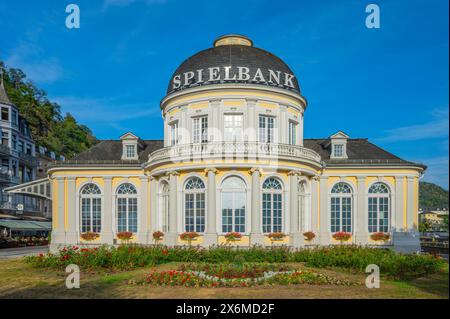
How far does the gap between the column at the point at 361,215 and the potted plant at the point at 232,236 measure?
32.8 ft

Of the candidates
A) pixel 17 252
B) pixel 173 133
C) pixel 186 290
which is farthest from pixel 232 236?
pixel 17 252

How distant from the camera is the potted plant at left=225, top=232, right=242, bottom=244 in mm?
23938

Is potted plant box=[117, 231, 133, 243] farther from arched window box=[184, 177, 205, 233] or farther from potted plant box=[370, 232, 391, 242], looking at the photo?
potted plant box=[370, 232, 391, 242]

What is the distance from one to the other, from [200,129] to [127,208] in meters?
9.01

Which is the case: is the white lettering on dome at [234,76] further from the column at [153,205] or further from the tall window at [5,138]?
the tall window at [5,138]

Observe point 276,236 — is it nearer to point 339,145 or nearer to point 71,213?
point 339,145

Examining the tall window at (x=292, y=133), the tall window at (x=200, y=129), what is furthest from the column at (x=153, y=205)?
the tall window at (x=292, y=133)

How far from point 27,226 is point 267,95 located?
2903 cm

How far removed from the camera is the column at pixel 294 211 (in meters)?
24.7

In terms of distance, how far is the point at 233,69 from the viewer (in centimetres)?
2623

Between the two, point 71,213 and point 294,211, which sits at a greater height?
point 294,211

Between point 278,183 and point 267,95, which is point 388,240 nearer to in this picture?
point 278,183
